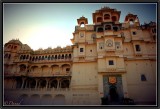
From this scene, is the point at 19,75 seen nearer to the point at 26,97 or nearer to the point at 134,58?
the point at 26,97

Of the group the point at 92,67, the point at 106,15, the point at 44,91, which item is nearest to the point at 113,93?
the point at 92,67

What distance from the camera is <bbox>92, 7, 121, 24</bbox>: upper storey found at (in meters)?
30.0

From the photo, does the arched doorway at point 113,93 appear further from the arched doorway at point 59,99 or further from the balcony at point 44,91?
the arched doorway at point 59,99

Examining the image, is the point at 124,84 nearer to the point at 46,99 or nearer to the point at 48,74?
the point at 46,99

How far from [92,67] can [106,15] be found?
11.7 meters

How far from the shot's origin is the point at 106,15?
3030cm

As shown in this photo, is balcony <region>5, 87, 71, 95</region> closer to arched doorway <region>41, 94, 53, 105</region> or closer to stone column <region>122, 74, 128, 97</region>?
arched doorway <region>41, 94, 53, 105</region>

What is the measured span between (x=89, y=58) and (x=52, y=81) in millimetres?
8822

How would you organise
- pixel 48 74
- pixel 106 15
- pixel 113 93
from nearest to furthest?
pixel 113 93 → pixel 48 74 → pixel 106 15

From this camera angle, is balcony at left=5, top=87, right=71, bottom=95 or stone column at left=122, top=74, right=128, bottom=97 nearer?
stone column at left=122, top=74, right=128, bottom=97

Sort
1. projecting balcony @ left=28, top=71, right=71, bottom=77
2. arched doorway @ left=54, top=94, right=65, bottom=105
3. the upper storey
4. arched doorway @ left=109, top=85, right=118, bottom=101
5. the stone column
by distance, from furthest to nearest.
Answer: the upper storey → projecting balcony @ left=28, top=71, right=71, bottom=77 → arched doorway @ left=54, top=94, right=65, bottom=105 → arched doorway @ left=109, top=85, right=118, bottom=101 → the stone column

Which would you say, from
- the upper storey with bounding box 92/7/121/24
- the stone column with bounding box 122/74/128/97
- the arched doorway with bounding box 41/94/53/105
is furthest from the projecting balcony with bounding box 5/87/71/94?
the upper storey with bounding box 92/7/121/24

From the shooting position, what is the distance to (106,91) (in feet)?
74.3

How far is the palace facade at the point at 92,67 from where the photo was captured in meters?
22.8
